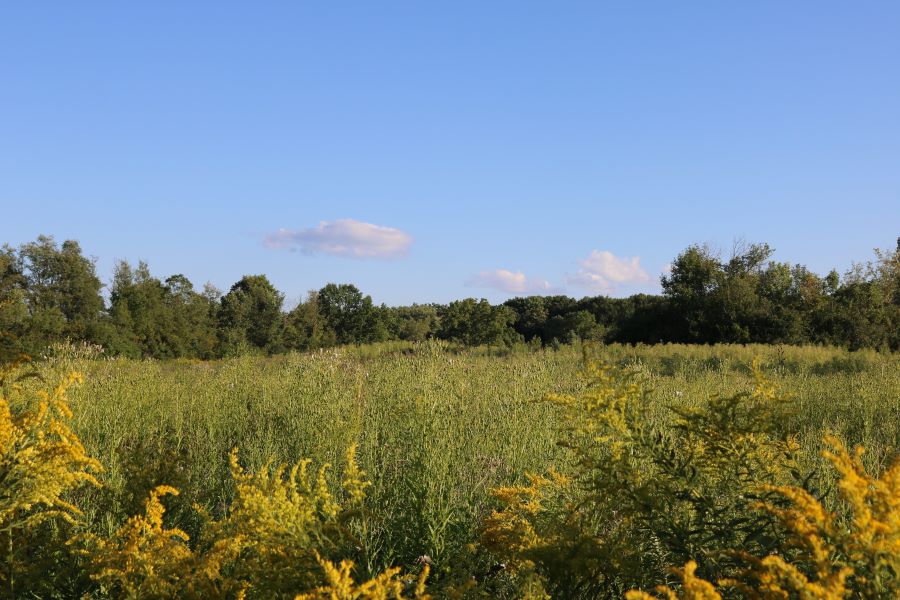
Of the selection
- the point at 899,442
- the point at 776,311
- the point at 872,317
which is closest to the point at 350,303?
the point at 776,311

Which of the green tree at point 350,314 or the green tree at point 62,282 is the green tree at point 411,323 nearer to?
the green tree at point 350,314

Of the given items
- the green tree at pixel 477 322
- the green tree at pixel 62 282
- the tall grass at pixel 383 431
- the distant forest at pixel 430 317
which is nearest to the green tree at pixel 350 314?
the distant forest at pixel 430 317

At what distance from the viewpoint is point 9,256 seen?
36969 millimetres

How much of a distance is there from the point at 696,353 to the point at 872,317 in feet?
52.3

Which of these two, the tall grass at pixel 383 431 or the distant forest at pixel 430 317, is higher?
the distant forest at pixel 430 317

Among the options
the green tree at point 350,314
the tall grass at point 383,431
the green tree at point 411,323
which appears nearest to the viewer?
the tall grass at point 383,431

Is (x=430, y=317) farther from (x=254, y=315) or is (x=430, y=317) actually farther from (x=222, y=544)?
(x=222, y=544)

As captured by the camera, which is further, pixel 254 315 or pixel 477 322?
pixel 254 315

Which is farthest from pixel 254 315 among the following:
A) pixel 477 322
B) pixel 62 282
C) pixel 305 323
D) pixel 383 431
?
pixel 383 431

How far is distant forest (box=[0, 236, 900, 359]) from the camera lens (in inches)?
1038

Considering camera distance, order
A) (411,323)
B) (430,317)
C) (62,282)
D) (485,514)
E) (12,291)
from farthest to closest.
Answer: (430,317)
(411,323)
(62,282)
(12,291)
(485,514)

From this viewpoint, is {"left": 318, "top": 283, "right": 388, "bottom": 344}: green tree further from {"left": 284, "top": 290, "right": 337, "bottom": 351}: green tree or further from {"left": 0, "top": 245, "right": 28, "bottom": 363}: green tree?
{"left": 0, "top": 245, "right": 28, "bottom": 363}: green tree

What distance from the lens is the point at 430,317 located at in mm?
60875

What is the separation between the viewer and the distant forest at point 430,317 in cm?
2636
